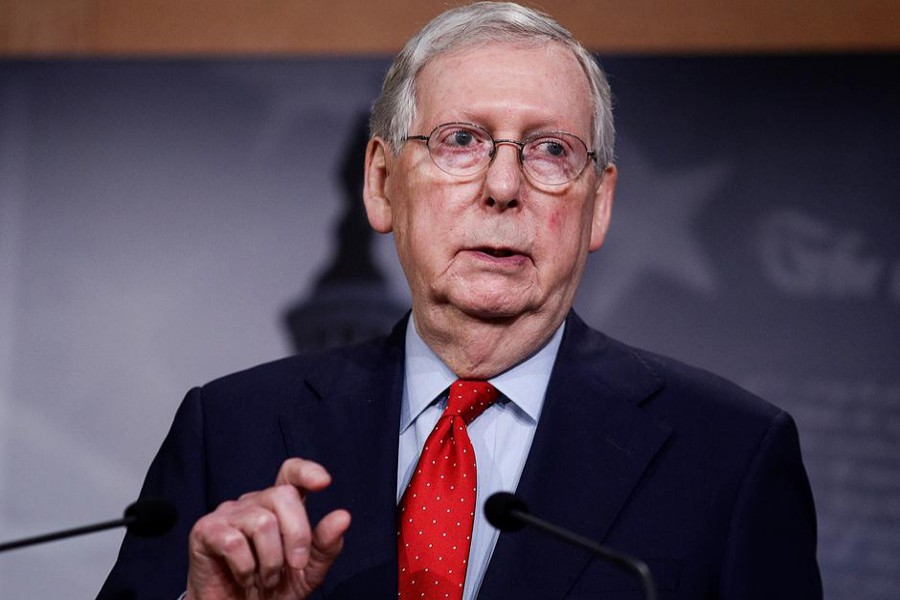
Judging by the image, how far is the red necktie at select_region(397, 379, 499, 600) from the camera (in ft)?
5.32

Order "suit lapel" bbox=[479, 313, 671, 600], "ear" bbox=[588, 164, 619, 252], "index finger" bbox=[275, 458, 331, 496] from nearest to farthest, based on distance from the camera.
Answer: "index finger" bbox=[275, 458, 331, 496], "suit lapel" bbox=[479, 313, 671, 600], "ear" bbox=[588, 164, 619, 252]

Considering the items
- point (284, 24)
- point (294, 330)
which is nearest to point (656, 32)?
point (284, 24)

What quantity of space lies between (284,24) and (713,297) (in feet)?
4.03

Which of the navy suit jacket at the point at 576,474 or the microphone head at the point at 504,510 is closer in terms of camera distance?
the microphone head at the point at 504,510

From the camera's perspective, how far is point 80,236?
2.96 meters

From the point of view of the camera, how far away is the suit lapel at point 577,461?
63.3 inches

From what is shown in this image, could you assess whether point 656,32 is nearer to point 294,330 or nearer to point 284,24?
point 284,24

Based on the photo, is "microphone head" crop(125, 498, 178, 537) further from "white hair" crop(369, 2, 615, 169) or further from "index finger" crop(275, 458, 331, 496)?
"white hair" crop(369, 2, 615, 169)

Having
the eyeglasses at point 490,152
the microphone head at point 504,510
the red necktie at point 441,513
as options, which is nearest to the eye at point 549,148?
the eyeglasses at point 490,152

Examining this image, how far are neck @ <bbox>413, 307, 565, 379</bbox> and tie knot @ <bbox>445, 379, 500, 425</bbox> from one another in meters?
0.03

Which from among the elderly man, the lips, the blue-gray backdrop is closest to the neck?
the elderly man

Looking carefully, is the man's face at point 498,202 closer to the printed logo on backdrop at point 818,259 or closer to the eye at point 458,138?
the eye at point 458,138

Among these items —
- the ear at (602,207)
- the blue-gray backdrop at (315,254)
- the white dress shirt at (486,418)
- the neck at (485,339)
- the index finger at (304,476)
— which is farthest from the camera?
the blue-gray backdrop at (315,254)

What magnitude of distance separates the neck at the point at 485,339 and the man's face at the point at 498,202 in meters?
0.01
